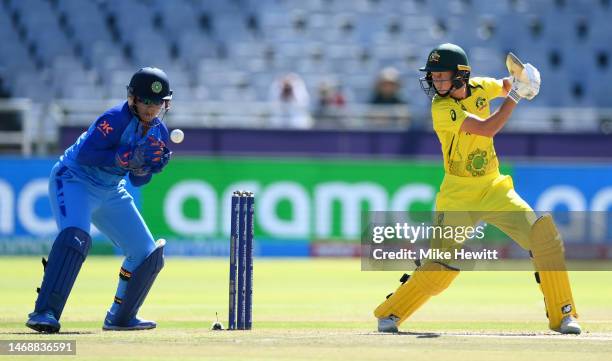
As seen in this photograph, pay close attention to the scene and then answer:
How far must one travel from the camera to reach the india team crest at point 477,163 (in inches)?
378

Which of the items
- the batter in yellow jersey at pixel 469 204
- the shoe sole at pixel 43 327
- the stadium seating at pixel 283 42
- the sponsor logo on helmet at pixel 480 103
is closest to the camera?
the shoe sole at pixel 43 327

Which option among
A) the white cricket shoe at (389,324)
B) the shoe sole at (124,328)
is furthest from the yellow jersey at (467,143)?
the shoe sole at (124,328)

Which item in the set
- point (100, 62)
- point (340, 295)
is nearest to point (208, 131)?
point (100, 62)

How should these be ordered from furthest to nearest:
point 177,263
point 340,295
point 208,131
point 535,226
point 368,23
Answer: point 368,23 → point 208,131 → point 177,263 → point 340,295 → point 535,226

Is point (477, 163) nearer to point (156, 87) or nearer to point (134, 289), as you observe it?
point (156, 87)

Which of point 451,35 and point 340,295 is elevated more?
point 451,35

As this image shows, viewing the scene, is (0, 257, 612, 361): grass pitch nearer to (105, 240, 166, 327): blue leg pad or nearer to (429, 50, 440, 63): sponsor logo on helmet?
(105, 240, 166, 327): blue leg pad

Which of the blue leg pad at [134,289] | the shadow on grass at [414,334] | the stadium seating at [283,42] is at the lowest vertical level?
the shadow on grass at [414,334]

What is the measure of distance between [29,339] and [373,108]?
11.8m

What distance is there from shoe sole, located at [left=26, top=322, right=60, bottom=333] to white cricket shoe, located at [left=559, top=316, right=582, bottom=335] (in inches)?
148

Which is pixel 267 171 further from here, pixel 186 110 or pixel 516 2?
pixel 516 2

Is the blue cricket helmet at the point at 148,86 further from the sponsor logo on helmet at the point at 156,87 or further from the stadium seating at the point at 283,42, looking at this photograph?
the stadium seating at the point at 283,42

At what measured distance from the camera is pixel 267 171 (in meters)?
18.8

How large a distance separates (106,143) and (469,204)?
279 cm
